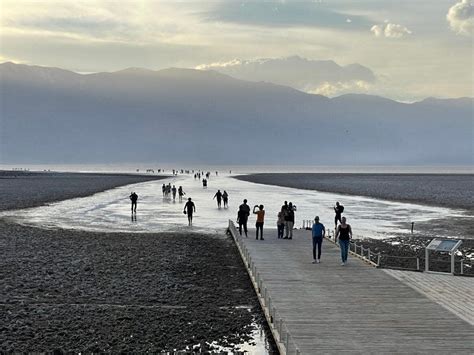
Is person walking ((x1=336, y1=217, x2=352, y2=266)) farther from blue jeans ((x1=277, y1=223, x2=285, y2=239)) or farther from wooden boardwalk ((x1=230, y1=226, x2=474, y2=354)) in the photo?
blue jeans ((x1=277, y1=223, x2=285, y2=239))

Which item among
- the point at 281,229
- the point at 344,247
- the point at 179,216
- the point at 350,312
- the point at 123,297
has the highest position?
the point at 344,247

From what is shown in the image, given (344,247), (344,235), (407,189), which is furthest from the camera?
(407,189)

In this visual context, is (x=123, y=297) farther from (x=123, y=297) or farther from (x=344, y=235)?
(x=344, y=235)

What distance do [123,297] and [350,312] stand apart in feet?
23.9

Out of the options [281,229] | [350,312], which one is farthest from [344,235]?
[281,229]

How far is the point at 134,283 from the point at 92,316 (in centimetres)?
438

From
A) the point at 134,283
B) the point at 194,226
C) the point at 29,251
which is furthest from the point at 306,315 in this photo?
the point at 194,226

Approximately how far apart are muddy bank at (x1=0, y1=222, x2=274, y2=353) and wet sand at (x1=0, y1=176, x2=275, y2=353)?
0.02 metres

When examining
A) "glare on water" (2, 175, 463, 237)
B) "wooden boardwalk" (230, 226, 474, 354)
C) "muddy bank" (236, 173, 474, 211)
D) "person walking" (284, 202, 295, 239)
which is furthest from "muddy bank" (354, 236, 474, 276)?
"muddy bank" (236, 173, 474, 211)

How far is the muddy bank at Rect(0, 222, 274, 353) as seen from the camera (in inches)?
544

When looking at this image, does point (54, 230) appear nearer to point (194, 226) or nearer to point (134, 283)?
point (194, 226)

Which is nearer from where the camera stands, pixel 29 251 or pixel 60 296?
pixel 60 296

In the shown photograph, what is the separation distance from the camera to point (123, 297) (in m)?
18.0

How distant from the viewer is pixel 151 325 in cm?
1491
